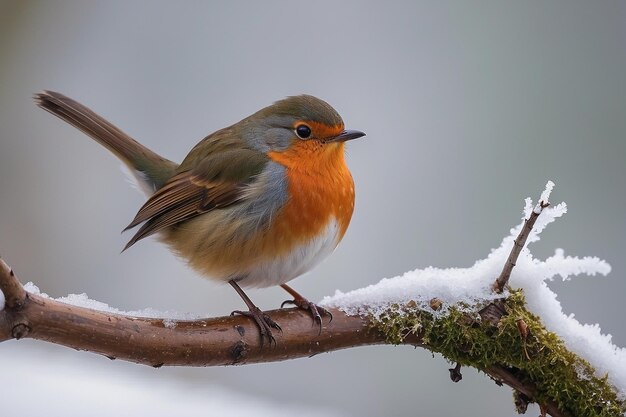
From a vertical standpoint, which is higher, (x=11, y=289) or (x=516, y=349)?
(x=516, y=349)

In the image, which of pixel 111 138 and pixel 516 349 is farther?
pixel 111 138

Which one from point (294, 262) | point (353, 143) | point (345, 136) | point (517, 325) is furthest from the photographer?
point (353, 143)

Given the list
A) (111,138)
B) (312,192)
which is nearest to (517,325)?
(312,192)

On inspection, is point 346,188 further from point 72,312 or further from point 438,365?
point 438,365

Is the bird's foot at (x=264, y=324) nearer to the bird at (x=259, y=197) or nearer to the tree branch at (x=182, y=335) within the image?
the tree branch at (x=182, y=335)

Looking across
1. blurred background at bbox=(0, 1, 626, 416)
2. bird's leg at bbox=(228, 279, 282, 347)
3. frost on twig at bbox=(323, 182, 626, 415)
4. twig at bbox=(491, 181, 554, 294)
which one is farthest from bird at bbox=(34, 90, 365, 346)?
blurred background at bbox=(0, 1, 626, 416)

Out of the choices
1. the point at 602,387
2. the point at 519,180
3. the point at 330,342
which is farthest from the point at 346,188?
the point at 519,180

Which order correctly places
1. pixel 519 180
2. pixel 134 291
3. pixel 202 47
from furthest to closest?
pixel 202 47
pixel 134 291
pixel 519 180

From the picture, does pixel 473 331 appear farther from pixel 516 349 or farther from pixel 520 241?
pixel 520 241
